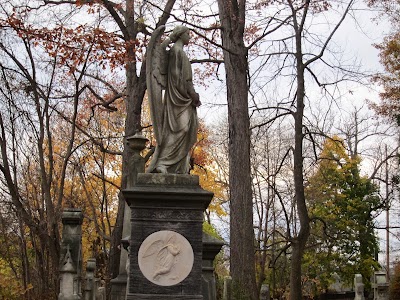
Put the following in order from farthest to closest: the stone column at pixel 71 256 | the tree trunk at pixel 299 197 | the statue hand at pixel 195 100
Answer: the tree trunk at pixel 299 197 → the stone column at pixel 71 256 → the statue hand at pixel 195 100

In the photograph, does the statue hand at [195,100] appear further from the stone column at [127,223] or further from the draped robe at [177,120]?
the stone column at [127,223]

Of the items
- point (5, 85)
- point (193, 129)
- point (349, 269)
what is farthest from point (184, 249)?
point (349, 269)

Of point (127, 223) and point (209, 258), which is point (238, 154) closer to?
point (127, 223)

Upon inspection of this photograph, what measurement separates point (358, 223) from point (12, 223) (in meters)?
21.6

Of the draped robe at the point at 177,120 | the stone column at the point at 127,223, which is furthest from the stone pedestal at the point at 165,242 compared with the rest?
the stone column at the point at 127,223

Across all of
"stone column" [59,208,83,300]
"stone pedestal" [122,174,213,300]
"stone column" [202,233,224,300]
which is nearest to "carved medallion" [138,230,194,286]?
"stone pedestal" [122,174,213,300]

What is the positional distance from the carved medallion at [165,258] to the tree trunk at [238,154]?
451 centimetres

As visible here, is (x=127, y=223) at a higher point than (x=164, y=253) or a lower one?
higher

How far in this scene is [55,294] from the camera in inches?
605

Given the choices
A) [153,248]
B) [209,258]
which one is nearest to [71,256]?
[209,258]

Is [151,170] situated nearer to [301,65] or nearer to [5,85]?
[5,85]

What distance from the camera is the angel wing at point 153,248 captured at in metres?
7.85

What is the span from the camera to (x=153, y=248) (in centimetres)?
786

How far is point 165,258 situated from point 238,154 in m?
5.83
